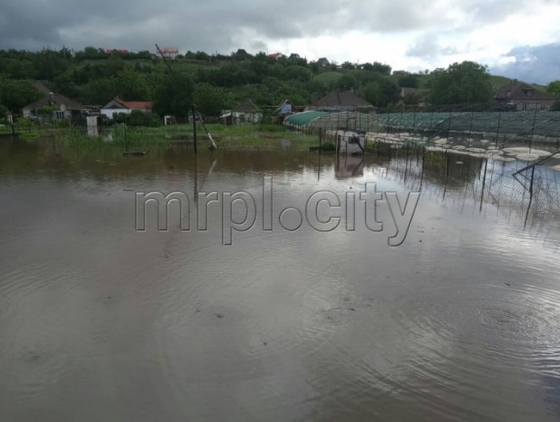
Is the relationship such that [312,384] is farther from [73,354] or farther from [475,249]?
[475,249]

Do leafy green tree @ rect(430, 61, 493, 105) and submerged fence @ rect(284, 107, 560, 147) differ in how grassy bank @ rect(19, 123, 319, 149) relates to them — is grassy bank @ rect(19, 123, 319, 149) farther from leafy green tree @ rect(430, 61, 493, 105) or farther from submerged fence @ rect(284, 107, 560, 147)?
leafy green tree @ rect(430, 61, 493, 105)

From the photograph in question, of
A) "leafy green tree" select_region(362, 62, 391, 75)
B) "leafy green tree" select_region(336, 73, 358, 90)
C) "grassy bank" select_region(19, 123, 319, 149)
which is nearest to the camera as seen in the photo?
"grassy bank" select_region(19, 123, 319, 149)

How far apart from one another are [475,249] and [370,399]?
16.4ft

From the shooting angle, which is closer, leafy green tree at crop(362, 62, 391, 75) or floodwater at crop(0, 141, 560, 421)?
floodwater at crop(0, 141, 560, 421)

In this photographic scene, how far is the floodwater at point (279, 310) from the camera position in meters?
4.15

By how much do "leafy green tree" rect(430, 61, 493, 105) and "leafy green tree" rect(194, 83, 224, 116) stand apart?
2837 cm

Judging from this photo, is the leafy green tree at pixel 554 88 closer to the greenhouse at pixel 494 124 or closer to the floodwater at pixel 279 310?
the greenhouse at pixel 494 124

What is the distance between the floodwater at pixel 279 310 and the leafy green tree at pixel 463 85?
46542mm

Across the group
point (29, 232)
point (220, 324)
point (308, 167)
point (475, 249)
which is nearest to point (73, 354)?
point (220, 324)

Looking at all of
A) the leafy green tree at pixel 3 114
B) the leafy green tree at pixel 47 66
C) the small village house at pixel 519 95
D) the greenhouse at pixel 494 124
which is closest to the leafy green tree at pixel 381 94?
the small village house at pixel 519 95

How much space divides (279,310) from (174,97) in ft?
137

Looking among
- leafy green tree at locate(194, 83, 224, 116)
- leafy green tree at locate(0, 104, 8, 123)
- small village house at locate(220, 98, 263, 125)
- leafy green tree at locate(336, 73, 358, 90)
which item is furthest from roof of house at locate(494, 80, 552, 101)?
leafy green tree at locate(0, 104, 8, 123)

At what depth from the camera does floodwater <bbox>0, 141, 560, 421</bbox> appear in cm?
415

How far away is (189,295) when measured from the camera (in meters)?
6.15
